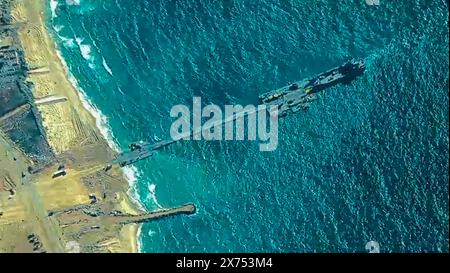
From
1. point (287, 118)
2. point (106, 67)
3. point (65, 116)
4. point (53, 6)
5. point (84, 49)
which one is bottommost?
point (287, 118)

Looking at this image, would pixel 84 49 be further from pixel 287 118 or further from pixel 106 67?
pixel 287 118

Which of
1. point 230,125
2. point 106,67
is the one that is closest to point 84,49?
point 106,67

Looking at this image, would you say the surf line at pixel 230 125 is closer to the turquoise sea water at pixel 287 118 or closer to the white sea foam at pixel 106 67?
the turquoise sea water at pixel 287 118

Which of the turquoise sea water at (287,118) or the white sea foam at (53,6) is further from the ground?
the white sea foam at (53,6)

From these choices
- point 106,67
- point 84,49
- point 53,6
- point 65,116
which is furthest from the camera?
point 53,6

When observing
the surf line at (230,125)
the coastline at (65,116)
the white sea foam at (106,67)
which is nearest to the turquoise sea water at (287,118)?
the white sea foam at (106,67)
